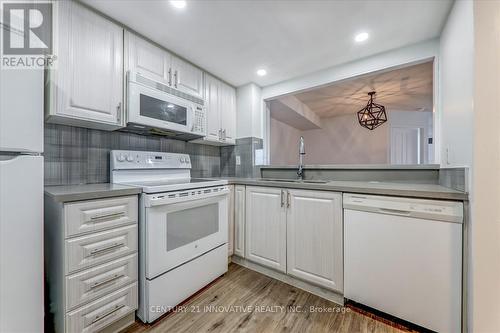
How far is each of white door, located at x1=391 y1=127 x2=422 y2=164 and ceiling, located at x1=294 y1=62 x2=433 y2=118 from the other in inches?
18.1

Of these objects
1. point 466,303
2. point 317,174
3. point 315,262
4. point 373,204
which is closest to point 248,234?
point 315,262

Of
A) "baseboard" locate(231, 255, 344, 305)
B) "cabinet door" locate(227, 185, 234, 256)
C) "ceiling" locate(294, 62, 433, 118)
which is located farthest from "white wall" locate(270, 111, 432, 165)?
"baseboard" locate(231, 255, 344, 305)

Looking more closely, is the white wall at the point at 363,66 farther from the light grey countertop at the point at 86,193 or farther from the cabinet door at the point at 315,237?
the light grey countertop at the point at 86,193

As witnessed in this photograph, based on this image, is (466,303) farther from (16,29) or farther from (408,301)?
(16,29)

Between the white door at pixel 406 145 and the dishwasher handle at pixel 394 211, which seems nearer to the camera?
the dishwasher handle at pixel 394 211

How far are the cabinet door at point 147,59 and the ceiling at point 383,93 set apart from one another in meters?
1.76

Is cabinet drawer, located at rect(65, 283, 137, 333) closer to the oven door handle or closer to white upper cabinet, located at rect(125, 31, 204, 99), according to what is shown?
the oven door handle

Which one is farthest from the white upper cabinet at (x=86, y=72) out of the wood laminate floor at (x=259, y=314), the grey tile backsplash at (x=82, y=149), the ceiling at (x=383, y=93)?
the ceiling at (x=383, y=93)

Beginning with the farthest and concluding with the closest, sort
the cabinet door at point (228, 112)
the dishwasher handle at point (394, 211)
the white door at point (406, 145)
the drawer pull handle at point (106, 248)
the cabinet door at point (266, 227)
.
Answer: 1. the white door at point (406, 145)
2. the cabinet door at point (228, 112)
3. the cabinet door at point (266, 227)
4. the dishwasher handle at point (394, 211)
5. the drawer pull handle at point (106, 248)

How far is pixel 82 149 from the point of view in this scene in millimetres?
1611

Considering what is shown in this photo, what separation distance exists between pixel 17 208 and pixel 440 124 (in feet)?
9.02

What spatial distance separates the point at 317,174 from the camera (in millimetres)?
2350

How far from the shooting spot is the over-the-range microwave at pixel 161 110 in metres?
1.61

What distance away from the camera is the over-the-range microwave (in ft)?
5.28
